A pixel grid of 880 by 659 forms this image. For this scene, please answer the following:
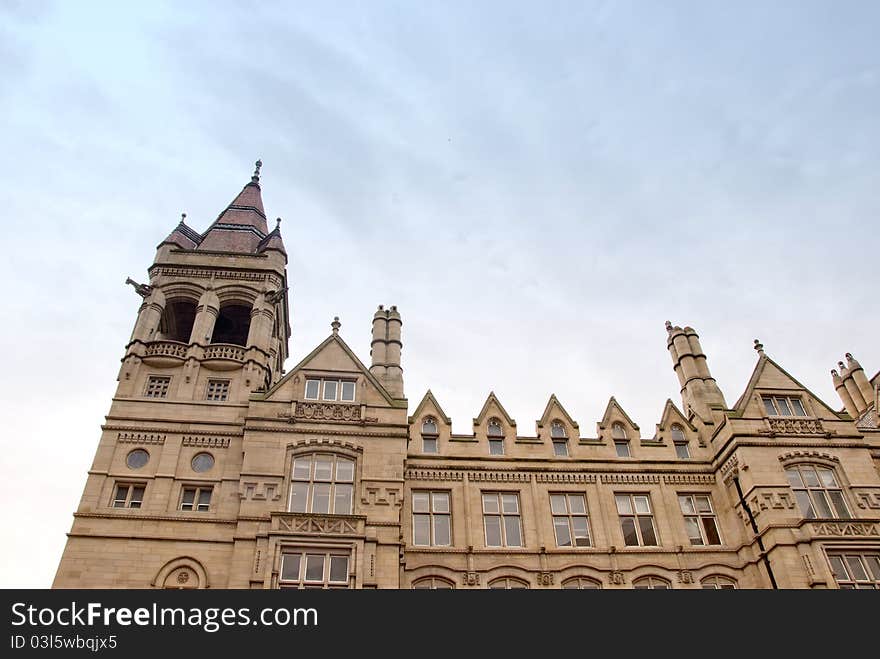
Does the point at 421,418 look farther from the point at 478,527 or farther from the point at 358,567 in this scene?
the point at 358,567

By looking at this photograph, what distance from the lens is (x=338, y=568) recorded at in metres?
23.1

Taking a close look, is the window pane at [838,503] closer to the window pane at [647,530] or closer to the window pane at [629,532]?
the window pane at [647,530]

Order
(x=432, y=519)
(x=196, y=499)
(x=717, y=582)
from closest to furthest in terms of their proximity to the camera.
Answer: (x=196, y=499) → (x=717, y=582) → (x=432, y=519)

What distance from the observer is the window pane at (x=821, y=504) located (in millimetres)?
26578

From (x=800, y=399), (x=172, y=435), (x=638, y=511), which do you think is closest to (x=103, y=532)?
(x=172, y=435)

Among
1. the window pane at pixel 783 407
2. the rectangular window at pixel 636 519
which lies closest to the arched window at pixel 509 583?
the rectangular window at pixel 636 519

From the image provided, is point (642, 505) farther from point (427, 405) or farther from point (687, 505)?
point (427, 405)

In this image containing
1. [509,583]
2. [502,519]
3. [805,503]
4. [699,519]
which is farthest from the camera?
[699,519]

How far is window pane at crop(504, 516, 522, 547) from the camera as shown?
26.5 metres

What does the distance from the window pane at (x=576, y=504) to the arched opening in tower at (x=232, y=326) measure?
18.0 m

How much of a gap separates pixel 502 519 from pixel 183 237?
884 inches

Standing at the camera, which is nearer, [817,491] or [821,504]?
[821,504]

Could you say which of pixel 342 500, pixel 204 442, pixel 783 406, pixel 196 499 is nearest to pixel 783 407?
pixel 783 406
